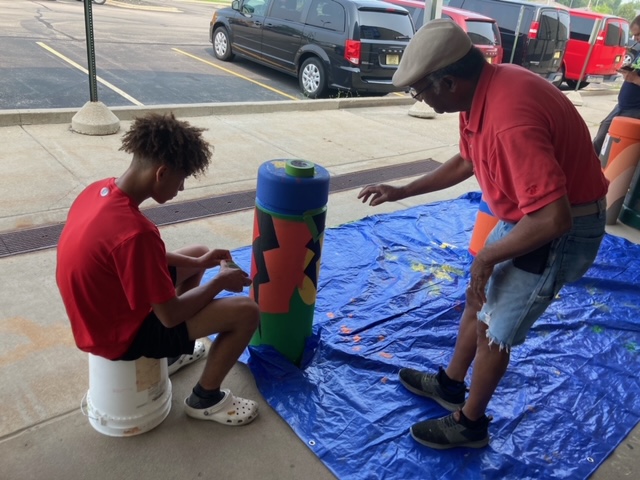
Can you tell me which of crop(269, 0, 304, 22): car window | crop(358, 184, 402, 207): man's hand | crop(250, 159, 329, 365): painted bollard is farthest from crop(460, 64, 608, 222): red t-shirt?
crop(269, 0, 304, 22): car window

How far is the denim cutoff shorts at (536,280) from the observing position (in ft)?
6.66

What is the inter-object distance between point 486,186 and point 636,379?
1763mm

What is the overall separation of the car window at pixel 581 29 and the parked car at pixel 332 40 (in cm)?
698

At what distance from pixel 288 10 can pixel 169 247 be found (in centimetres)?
680

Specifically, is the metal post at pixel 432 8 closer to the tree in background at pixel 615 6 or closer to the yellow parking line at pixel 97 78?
the yellow parking line at pixel 97 78

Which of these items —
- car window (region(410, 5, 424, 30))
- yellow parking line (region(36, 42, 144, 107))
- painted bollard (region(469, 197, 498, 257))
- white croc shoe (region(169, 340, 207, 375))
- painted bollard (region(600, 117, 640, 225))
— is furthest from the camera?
car window (region(410, 5, 424, 30))

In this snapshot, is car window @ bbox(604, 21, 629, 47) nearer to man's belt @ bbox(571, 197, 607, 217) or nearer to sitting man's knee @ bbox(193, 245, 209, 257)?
man's belt @ bbox(571, 197, 607, 217)

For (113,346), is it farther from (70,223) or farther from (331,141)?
(331,141)

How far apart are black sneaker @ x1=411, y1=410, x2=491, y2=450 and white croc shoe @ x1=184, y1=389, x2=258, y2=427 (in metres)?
0.74

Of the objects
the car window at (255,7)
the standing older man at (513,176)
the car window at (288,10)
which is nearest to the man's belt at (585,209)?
the standing older man at (513,176)

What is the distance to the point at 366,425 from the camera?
99.7 inches

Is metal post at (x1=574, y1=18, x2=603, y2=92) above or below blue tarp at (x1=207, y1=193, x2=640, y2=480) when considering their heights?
above

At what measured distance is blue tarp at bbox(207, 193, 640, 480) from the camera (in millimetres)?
2414

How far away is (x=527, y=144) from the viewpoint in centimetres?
173
